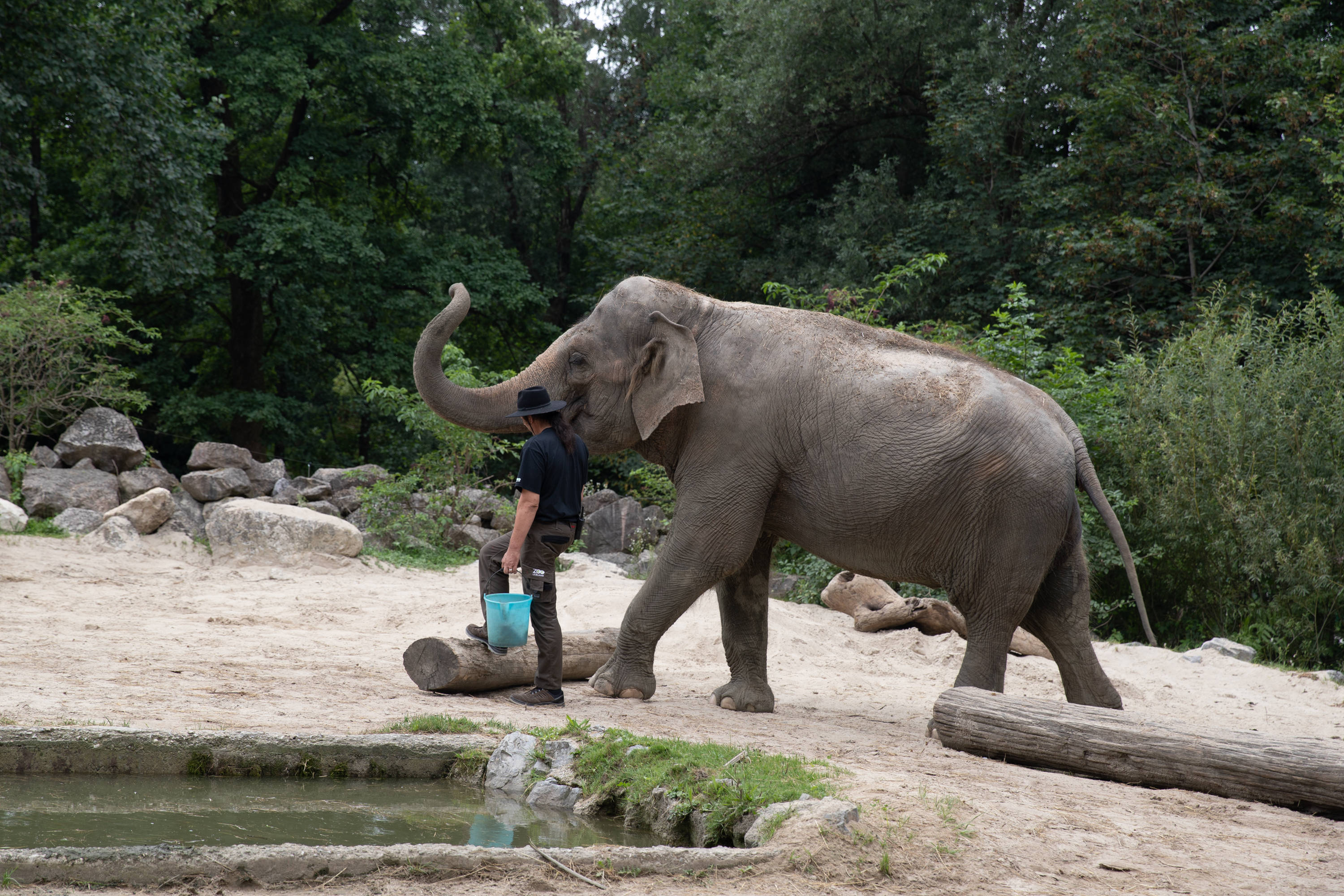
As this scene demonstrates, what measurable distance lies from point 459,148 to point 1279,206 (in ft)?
50.8

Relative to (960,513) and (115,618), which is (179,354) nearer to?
(115,618)

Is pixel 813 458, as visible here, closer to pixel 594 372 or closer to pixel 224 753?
pixel 594 372

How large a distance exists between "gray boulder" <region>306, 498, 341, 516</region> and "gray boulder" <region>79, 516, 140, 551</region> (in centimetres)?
240

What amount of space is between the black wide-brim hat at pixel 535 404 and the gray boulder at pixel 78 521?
28.4 feet

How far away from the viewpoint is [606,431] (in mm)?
7070

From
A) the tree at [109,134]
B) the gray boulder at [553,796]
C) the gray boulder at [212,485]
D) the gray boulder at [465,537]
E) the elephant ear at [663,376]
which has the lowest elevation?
the gray boulder at [553,796]

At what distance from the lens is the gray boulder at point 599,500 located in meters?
18.3

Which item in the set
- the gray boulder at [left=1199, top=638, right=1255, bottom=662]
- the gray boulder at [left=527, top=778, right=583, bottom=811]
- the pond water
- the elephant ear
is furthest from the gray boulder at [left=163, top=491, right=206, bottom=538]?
the gray boulder at [left=1199, top=638, right=1255, bottom=662]

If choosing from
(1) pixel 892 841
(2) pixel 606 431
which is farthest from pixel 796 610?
(1) pixel 892 841

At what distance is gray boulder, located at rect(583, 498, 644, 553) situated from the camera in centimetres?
1716

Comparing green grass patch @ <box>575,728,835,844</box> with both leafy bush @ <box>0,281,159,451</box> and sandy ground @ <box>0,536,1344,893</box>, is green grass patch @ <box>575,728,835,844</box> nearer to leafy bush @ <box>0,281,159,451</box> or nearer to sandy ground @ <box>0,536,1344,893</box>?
sandy ground @ <box>0,536,1344,893</box>

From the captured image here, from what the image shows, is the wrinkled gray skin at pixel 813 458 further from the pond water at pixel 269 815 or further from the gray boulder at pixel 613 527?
the gray boulder at pixel 613 527

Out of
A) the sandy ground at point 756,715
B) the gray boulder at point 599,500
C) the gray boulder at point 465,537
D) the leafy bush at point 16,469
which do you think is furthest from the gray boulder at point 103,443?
the gray boulder at point 599,500

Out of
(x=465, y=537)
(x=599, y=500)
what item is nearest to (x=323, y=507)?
(x=465, y=537)
